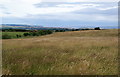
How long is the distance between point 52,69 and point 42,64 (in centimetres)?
67

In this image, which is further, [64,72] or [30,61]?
[30,61]

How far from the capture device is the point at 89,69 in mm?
5266

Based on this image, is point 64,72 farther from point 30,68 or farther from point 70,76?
point 30,68

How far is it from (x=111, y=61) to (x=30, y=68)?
311 centimetres

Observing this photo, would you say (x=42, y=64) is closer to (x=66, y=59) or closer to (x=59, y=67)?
(x=59, y=67)

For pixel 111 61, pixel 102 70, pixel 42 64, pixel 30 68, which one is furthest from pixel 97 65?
pixel 30 68

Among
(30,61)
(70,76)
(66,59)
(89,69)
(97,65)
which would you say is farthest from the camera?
(66,59)

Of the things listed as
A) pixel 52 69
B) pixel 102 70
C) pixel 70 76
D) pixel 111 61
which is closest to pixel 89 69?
pixel 102 70

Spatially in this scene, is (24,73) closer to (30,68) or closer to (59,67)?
(30,68)

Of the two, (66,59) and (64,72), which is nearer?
(64,72)

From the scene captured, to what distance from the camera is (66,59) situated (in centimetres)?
655

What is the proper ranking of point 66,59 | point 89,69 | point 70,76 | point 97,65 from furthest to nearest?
point 66,59 → point 97,65 → point 89,69 → point 70,76

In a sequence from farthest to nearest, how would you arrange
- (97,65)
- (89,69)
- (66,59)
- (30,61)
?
(66,59) → (30,61) → (97,65) → (89,69)

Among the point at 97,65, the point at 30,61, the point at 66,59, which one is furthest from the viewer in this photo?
the point at 66,59
